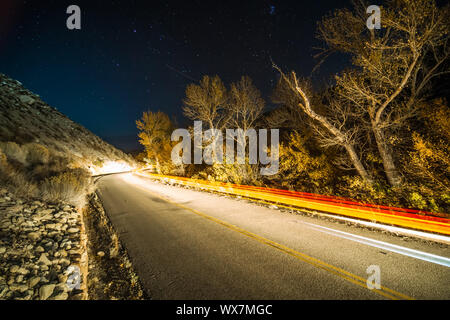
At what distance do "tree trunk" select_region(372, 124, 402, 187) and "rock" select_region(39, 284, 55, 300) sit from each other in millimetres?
10786

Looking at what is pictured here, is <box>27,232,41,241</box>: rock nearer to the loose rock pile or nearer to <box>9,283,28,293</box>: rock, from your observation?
the loose rock pile

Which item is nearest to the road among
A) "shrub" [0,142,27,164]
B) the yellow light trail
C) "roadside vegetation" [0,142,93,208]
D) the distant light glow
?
the yellow light trail

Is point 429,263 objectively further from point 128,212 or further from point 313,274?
point 128,212

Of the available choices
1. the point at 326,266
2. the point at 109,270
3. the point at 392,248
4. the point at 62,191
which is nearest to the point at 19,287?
the point at 109,270

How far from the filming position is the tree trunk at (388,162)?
7335 mm

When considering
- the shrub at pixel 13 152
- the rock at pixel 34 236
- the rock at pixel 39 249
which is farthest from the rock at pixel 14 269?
the shrub at pixel 13 152

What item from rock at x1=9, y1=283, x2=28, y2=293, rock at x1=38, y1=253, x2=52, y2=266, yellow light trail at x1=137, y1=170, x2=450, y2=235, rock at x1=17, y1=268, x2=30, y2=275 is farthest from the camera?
yellow light trail at x1=137, y1=170, x2=450, y2=235

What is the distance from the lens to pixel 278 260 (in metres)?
3.90

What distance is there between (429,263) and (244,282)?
3.66 meters

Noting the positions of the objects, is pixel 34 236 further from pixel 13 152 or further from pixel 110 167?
pixel 110 167

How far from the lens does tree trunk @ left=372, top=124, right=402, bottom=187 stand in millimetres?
7335

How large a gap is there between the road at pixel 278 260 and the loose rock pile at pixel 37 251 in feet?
3.90

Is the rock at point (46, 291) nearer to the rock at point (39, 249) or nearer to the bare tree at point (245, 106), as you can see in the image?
the rock at point (39, 249)

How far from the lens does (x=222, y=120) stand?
51.9 ft
